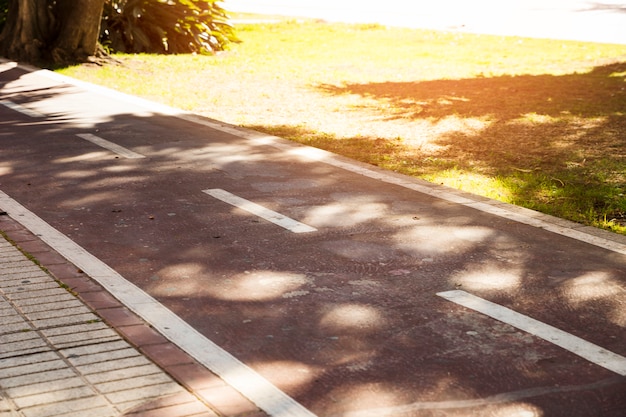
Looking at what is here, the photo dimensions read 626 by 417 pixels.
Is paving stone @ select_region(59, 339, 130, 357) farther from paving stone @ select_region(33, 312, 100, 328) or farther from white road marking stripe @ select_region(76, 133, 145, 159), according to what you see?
white road marking stripe @ select_region(76, 133, 145, 159)

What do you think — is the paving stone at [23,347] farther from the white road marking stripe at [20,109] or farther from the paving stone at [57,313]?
the white road marking stripe at [20,109]

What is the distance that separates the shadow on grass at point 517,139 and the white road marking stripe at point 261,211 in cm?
237

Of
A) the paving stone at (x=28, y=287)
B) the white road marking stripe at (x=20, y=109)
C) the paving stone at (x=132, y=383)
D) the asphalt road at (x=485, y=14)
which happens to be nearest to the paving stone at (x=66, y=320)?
the paving stone at (x=28, y=287)

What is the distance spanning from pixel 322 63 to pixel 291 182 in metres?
11.9

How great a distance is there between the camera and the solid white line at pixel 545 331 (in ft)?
17.1

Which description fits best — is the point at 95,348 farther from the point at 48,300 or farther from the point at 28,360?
the point at 48,300

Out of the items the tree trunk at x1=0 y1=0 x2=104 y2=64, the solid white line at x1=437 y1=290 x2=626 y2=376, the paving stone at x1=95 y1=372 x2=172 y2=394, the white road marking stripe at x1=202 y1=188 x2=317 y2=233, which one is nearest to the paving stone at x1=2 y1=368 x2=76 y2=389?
the paving stone at x1=95 y1=372 x2=172 y2=394

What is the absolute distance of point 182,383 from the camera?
187 inches

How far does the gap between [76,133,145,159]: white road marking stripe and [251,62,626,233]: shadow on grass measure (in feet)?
7.79

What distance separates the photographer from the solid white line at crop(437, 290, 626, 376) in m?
5.23

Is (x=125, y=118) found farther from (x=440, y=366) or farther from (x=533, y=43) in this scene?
(x=533, y=43)

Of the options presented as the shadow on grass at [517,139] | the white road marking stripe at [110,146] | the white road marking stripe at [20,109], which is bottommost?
the white road marking stripe at [20,109]

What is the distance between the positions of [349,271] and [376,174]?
3.59 m

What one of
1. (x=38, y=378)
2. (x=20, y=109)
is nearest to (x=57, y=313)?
(x=38, y=378)
